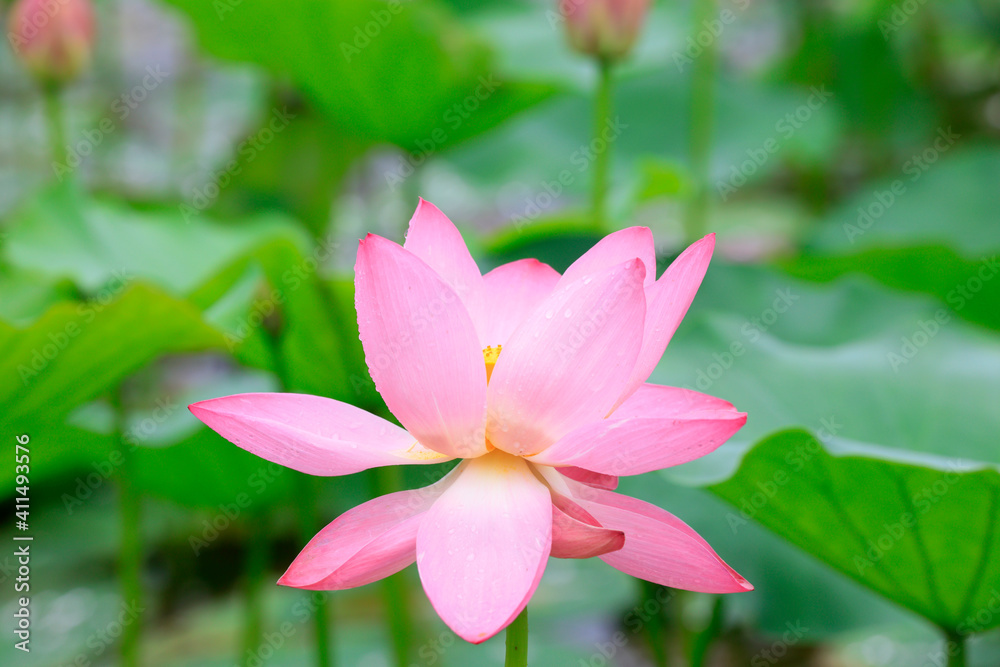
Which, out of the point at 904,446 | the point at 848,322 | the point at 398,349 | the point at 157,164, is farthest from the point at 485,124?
the point at 157,164

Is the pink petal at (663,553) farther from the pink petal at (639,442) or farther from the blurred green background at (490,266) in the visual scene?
the blurred green background at (490,266)

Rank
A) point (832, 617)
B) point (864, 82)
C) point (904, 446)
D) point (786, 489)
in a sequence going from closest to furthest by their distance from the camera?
point (786, 489), point (904, 446), point (832, 617), point (864, 82)

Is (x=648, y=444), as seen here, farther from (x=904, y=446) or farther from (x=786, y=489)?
(x=904, y=446)

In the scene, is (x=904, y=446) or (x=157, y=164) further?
(x=157, y=164)
